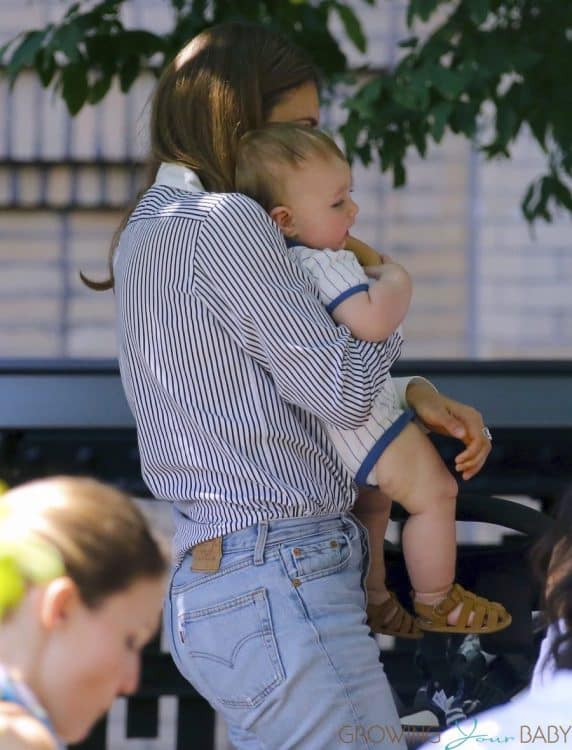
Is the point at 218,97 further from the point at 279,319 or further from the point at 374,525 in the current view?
the point at 374,525

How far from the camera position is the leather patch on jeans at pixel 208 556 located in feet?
5.94

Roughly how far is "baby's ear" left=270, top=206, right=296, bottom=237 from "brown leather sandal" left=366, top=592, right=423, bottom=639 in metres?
0.56

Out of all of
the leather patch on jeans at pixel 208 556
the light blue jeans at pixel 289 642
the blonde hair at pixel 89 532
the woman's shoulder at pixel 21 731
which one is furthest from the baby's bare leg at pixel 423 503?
the woman's shoulder at pixel 21 731

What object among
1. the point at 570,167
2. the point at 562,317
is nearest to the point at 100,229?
the point at 562,317

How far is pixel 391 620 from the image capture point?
2064 millimetres

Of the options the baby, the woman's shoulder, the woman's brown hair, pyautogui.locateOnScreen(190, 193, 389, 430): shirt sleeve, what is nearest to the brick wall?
the woman's brown hair

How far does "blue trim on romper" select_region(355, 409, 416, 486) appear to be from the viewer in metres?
1.87

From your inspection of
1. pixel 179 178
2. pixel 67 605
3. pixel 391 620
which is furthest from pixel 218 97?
pixel 67 605

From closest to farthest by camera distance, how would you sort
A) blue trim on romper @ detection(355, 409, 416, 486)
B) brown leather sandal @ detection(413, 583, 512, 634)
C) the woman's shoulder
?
the woman's shoulder
blue trim on romper @ detection(355, 409, 416, 486)
brown leather sandal @ detection(413, 583, 512, 634)

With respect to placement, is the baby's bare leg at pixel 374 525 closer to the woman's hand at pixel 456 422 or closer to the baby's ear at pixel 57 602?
the woman's hand at pixel 456 422

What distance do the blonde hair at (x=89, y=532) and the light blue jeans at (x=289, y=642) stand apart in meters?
0.42

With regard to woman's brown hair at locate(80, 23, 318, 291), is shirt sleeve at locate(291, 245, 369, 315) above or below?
below

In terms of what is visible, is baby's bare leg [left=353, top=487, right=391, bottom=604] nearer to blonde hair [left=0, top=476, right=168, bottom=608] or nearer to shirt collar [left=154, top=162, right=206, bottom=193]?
shirt collar [left=154, top=162, right=206, bottom=193]

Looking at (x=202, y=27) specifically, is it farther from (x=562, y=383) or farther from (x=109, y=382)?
(x=562, y=383)
